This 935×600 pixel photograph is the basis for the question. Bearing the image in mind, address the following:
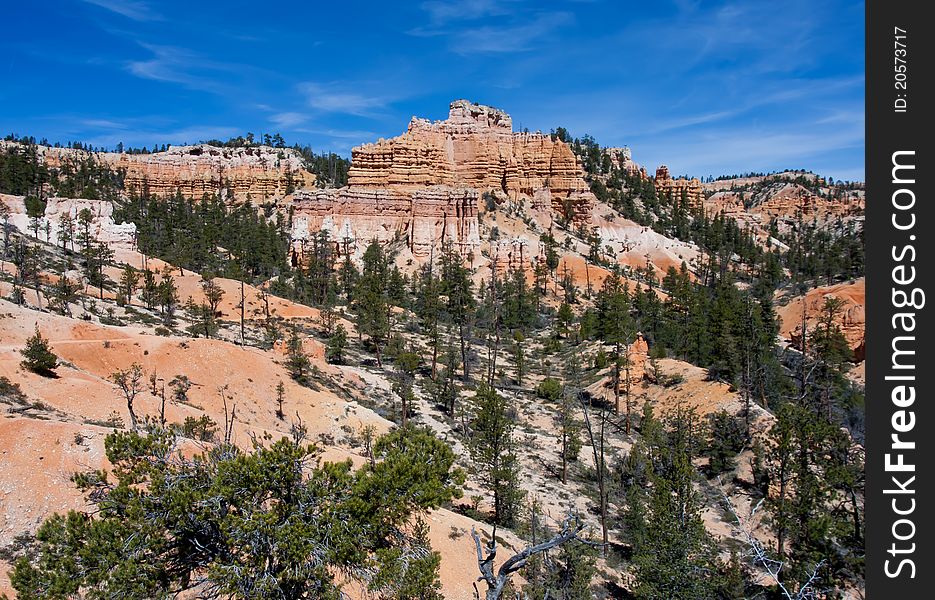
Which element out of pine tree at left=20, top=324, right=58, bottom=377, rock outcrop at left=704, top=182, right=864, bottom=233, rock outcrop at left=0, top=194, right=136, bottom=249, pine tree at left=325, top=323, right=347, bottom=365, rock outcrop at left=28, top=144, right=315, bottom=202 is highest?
rock outcrop at left=28, top=144, right=315, bottom=202

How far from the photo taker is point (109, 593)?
876 centimetres

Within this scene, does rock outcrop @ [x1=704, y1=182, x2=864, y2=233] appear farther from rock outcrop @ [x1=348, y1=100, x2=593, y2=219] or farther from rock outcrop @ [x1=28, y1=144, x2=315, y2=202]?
rock outcrop @ [x1=28, y1=144, x2=315, y2=202]

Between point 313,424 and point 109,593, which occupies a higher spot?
point 109,593

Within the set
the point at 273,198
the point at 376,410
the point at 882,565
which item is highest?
the point at 273,198

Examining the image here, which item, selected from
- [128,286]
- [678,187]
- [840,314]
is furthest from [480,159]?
[128,286]

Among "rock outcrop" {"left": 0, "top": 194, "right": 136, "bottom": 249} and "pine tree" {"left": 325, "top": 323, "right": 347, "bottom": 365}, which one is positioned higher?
"rock outcrop" {"left": 0, "top": 194, "right": 136, "bottom": 249}

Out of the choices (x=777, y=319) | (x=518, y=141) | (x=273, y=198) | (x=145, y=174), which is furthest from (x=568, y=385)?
(x=145, y=174)

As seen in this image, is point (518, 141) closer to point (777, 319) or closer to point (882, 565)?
point (777, 319)

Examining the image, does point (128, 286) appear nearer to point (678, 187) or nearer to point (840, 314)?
point (840, 314)

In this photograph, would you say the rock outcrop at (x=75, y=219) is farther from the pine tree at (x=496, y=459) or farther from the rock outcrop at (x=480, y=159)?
the pine tree at (x=496, y=459)

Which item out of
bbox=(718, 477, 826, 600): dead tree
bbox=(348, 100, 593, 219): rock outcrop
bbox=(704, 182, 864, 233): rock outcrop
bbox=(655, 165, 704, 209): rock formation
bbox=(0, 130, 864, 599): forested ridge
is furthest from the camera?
bbox=(704, 182, 864, 233): rock outcrop

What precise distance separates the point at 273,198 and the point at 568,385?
285 ft

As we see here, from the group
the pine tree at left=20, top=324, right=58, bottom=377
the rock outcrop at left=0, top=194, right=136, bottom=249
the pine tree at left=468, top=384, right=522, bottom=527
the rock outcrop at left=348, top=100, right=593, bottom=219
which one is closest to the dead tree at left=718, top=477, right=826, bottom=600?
the pine tree at left=468, top=384, right=522, bottom=527

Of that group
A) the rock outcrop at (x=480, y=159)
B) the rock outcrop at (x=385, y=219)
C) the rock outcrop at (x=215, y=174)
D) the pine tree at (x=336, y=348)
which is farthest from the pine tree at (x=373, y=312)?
the rock outcrop at (x=215, y=174)
